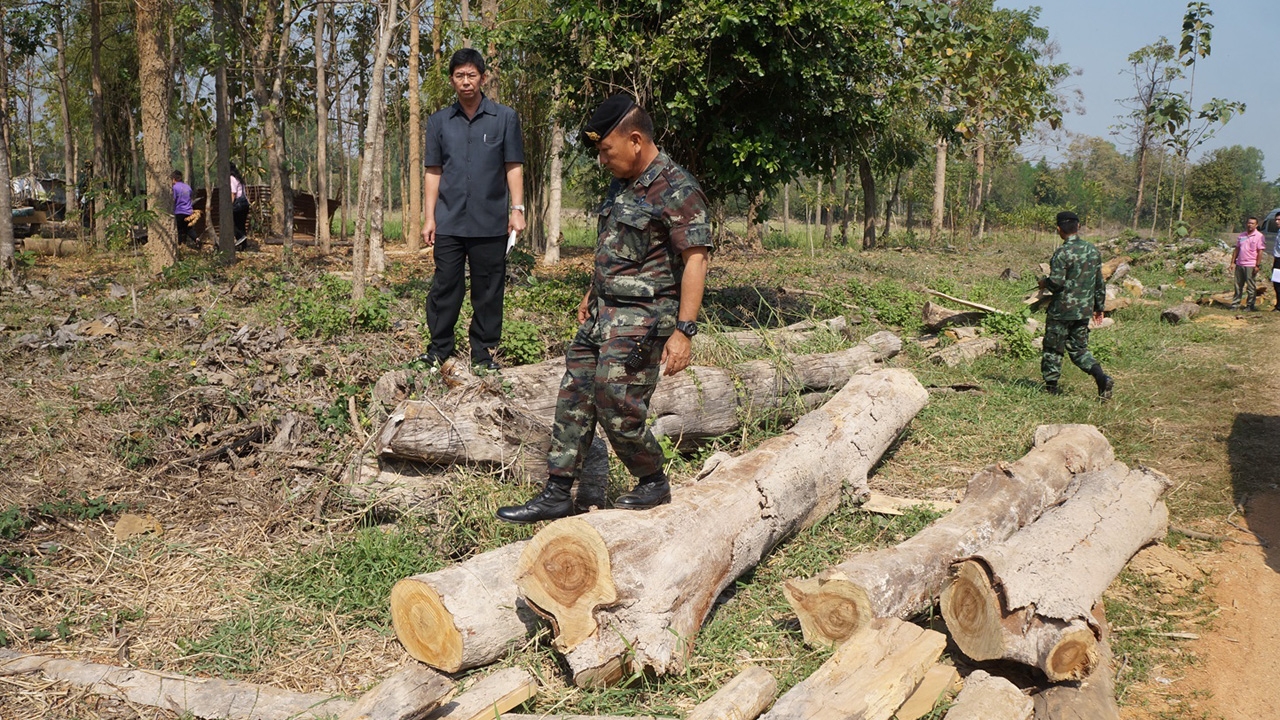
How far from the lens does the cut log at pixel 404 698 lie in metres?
→ 2.76

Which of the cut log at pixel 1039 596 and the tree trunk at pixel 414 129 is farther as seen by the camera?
the tree trunk at pixel 414 129

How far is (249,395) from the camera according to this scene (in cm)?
533

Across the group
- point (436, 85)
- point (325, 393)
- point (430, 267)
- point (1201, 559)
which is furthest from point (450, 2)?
point (1201, 559)

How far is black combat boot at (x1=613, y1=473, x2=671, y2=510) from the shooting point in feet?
13.3

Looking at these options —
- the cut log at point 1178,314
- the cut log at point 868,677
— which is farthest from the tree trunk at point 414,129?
the cut log at point 868,677

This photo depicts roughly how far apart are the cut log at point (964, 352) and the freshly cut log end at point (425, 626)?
678 cm

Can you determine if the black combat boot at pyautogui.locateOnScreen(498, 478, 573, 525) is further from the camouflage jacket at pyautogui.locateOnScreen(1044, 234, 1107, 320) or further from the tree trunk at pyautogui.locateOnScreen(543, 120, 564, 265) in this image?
the tree trunk at pyautogui.locateOnScreen(543, 120, 564, 265)

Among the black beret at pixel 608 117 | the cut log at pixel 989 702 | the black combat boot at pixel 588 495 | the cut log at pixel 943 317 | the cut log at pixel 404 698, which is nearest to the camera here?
the cut log at pixel 404 698

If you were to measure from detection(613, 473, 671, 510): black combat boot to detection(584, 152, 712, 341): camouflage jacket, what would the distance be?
710 millimetres

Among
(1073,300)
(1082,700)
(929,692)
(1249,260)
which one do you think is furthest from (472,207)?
(1249,260)

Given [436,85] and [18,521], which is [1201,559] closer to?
[18,521]

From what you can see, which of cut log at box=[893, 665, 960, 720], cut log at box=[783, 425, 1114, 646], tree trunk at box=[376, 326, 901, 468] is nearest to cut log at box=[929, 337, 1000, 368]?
tree trunk at box=[376, 326, 901, 468]

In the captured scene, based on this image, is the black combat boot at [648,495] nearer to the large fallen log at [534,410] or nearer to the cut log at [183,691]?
the large fallen log at [534,410]

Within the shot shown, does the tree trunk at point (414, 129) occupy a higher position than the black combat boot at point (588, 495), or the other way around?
the tree trunk at point (414, 129)
